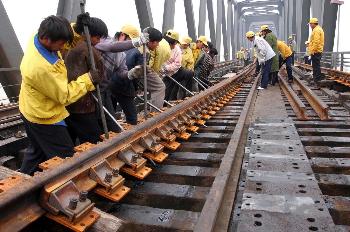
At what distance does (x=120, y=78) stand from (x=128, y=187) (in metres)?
2.68

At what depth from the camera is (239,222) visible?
86.4 inches

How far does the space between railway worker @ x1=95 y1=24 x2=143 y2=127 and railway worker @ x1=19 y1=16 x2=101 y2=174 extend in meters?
1.31

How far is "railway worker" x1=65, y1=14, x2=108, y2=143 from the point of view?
3.83 meters

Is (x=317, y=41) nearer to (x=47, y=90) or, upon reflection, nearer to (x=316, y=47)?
(x=316, y=47)

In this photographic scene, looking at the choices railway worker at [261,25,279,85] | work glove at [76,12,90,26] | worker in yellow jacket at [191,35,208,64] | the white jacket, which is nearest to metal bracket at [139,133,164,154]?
work glove at [76,12,90,26]

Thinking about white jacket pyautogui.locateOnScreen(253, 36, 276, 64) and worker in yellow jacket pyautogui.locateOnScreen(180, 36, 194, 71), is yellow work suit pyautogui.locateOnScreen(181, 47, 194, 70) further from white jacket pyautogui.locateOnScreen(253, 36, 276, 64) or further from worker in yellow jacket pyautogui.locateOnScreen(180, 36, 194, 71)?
white jacket pyautogui.locateOnScreen(253, 36, 276, 64)

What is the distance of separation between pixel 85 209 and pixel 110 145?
0.87 meters

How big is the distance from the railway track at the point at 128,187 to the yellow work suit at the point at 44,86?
49cm

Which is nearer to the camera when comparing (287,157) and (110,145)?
(110,145)

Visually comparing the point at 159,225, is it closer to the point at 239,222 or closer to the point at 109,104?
the point at 239,222

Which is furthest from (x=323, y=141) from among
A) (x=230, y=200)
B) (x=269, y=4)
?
(x=269, y=4)

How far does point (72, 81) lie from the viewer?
128 inches

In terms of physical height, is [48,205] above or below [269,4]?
below

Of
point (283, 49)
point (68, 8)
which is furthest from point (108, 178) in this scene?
point (283, 49)
